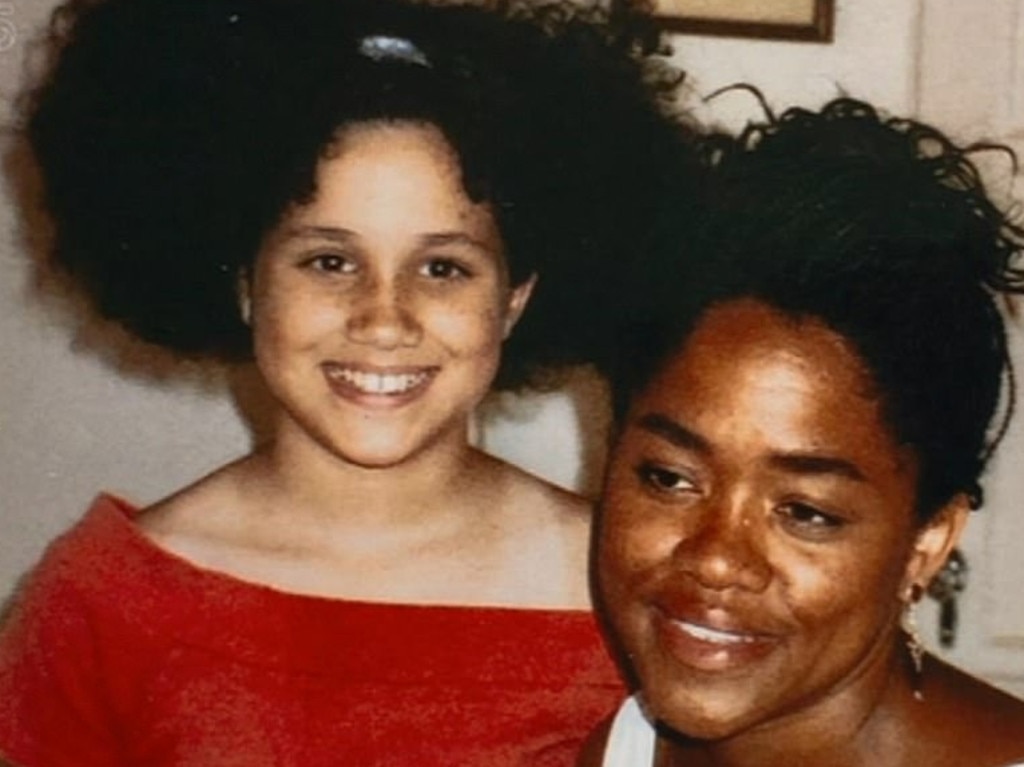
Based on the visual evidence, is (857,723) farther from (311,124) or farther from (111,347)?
(111,347)

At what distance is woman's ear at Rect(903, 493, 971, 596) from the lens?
3.39ft

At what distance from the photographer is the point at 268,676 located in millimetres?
1156

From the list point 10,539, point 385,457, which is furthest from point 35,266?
point 385,457

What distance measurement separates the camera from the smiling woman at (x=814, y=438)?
979 mm

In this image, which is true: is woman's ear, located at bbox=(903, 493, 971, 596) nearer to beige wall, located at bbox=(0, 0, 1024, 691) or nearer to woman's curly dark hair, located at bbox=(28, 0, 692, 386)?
woman's curly dark hair, located at bbox=(28, 0, 692, 386)

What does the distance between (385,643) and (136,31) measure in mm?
455

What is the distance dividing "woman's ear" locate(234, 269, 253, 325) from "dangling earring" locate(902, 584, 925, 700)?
1.62ft

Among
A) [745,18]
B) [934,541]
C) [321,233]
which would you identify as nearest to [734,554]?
[934,541]

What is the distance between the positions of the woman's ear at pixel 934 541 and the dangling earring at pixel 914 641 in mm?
10

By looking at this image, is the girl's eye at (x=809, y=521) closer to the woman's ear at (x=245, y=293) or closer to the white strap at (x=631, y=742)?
the white strap at (x=631, y=742)

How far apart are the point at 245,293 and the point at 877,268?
487mm

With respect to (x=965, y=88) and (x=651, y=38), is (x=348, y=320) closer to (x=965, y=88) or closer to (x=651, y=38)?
(x=651, y=38)

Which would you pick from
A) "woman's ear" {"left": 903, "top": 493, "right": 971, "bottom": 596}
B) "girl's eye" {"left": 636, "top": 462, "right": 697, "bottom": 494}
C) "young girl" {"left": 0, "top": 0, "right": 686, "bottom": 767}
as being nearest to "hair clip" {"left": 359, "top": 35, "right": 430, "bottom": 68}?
"young girl" {"left": 0, "top": 0, "right": 686, "bottom": 767}

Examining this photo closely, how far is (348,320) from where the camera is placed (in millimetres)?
1145
